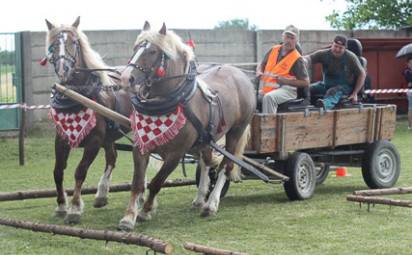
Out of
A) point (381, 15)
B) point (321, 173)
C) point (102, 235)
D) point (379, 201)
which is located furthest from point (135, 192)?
point (381, 15)

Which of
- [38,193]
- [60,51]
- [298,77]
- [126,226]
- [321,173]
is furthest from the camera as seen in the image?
[321,173]

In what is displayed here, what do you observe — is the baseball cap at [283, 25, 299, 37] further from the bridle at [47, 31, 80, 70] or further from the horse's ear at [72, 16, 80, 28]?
the bridle at [47, 31, 80, 70]

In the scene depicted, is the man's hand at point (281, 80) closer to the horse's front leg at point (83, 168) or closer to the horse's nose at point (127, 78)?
the horse's front leg at point (83, 168)

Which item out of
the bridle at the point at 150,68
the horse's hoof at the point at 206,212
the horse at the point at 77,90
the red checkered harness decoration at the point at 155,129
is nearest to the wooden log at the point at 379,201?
the horse's hoof at the point at 206,212

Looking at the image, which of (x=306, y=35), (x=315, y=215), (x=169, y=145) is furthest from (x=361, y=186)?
(x=306, y=35)

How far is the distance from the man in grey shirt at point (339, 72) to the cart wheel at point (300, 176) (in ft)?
2.84

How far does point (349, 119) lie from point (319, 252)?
380 cm

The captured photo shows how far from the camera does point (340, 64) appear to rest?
34.0 feet

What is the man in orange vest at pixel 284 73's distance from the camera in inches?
381

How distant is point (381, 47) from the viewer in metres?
21.2

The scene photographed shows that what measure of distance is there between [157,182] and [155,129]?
541 millimetres

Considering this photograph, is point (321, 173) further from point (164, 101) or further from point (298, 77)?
point (164, 101)

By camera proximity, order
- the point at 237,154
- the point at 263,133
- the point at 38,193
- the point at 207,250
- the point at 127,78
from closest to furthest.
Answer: the point at 207,250, the point at 127,78, the point at 38,193, the point at 237,154, the point at 263,133

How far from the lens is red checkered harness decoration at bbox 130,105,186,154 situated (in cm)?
777
